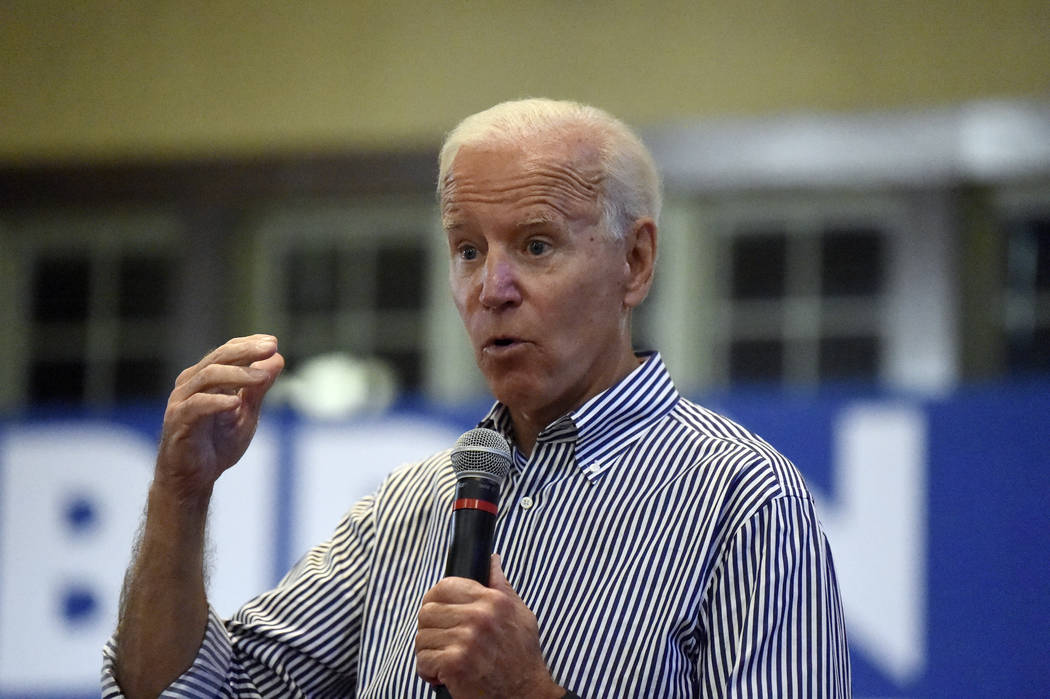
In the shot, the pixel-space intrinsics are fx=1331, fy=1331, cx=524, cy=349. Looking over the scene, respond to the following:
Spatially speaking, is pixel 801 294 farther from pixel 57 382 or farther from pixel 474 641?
pixel 474 641

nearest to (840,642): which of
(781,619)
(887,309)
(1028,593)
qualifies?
(781,619)

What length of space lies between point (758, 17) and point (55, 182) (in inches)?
109

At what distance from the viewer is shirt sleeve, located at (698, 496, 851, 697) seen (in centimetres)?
138

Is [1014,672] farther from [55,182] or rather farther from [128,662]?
[55,182]

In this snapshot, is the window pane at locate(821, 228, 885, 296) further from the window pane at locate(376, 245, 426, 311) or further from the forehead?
the forehead

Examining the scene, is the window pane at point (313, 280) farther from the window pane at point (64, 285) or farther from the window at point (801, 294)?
the window at point (801, 294)

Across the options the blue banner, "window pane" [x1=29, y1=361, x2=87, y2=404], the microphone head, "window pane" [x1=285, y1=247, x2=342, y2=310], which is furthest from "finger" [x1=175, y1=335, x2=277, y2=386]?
"window pane" [x1=29, y1=361, x2=87, y2=404]

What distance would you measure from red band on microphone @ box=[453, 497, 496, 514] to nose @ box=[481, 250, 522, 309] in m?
0.26

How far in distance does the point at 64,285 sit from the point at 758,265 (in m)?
2.80

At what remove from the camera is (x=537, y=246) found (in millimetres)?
1609

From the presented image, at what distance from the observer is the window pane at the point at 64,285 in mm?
5426

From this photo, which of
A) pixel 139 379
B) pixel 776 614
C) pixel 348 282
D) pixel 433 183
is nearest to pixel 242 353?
pixel 776 614

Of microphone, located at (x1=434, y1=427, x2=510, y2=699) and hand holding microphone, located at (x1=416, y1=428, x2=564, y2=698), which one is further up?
microphone, located at (x1=434, y1=427, x2=510, y2=699)

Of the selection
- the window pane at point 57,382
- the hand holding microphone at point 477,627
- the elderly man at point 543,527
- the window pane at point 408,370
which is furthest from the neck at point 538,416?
the window pane at point 57,382
